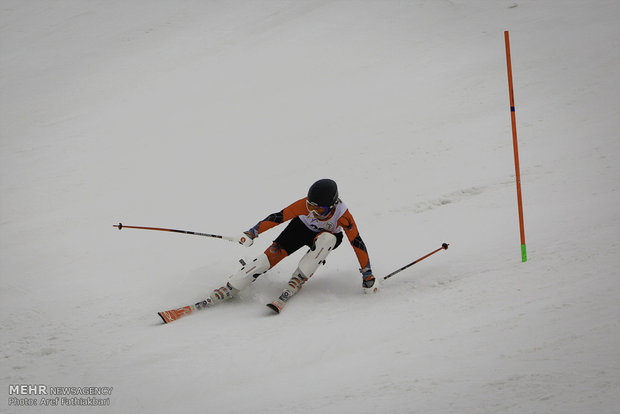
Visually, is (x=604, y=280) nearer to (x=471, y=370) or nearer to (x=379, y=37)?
(x=471, y=370)

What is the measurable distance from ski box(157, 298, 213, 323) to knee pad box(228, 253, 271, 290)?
382mm

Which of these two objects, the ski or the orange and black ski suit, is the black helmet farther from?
the ski

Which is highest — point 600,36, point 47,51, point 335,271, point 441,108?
point 47,51

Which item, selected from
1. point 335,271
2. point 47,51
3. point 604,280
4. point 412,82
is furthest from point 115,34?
point 604,280

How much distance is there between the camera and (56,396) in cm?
438

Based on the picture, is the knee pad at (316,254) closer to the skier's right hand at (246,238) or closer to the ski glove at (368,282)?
the ski glove at (368,282)

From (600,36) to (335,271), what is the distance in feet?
34.5

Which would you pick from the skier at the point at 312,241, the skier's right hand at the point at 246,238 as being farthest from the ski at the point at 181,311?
the skier's right hand at the point at 246,238

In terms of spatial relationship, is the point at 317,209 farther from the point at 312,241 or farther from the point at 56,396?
the point at 56,396

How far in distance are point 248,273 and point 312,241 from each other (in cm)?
89

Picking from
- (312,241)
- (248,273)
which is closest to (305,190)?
(312,241)

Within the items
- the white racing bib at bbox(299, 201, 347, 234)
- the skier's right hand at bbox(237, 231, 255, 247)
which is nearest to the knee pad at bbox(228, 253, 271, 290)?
the skier's right hand at bbox(237, 231, 255, 247)

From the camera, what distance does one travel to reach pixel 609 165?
8039 mm

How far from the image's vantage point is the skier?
575 cm
